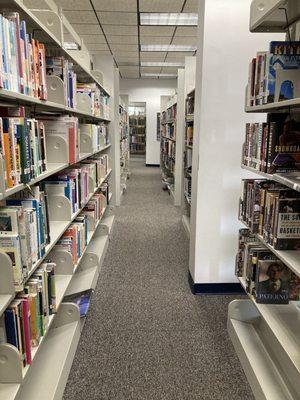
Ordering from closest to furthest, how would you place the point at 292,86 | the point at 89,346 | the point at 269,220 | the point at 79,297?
the point at 292,86
the point at 269,220
the point at 89,346
the point at 79,297

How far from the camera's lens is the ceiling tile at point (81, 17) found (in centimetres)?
493

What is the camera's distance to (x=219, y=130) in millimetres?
Answer: 2555

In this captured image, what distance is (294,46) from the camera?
1544 mm

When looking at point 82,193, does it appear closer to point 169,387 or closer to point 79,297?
point 79,297

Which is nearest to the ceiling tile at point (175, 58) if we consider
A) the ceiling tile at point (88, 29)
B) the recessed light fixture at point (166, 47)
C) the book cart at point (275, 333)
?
the recessed light fixture at point (166, 47)

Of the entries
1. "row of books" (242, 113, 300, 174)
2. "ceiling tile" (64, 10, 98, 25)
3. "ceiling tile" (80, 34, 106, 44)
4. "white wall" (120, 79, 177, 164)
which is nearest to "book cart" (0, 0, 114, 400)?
"row of books" (242, 113, 300, 174)

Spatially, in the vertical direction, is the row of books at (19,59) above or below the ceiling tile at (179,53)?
below

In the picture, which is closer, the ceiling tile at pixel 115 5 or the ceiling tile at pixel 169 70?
the ceiling tile at pixel 115 5

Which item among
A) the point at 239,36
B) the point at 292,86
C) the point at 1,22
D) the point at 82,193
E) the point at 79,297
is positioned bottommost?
the point at 79,297

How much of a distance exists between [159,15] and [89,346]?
4.97 m

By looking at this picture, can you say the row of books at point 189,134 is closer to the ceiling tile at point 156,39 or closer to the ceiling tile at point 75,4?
the ceiling tile at point 75,4

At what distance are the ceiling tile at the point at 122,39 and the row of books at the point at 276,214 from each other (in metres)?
5.46

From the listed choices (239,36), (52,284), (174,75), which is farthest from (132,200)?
(174,75)

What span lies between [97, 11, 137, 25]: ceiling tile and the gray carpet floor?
3650 millimetres
